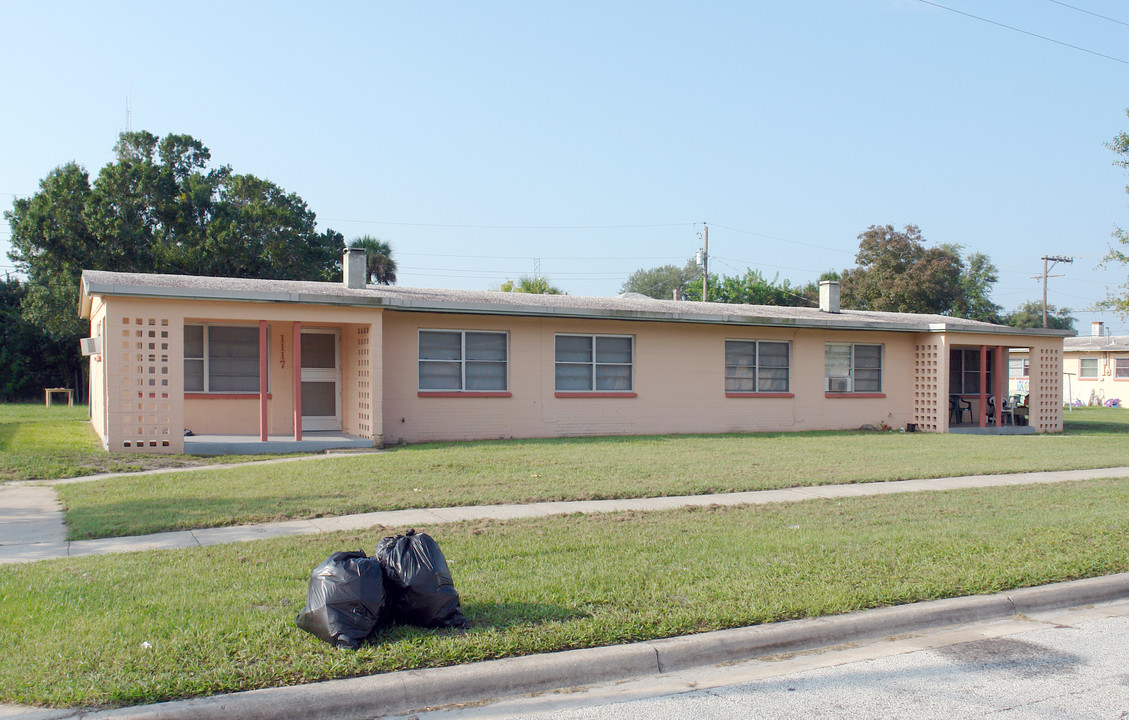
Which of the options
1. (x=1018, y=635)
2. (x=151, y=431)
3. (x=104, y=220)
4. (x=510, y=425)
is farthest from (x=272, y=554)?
(x=104, y=220)

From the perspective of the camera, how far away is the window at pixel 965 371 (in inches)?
968

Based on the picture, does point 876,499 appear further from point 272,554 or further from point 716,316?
point 716,316

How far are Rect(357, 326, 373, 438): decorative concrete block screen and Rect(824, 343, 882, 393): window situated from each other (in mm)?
11424

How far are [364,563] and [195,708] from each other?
126cm

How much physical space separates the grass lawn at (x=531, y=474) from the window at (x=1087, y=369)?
27866 mm

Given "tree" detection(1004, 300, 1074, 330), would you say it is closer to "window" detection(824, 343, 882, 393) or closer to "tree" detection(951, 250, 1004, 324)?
"tree" detection(951, 250, 1004, 324)

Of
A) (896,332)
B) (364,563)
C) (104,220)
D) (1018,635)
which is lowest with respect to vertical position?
(1018,635)

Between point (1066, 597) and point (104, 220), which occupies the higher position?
point (104, 220)

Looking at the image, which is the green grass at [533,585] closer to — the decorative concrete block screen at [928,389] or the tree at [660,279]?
the decorative concrete block screen at [928,389]

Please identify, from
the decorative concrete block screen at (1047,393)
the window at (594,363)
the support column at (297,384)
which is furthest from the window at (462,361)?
the decorative concrete block screen at (1047,393)

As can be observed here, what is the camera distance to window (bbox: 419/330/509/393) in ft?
57.4

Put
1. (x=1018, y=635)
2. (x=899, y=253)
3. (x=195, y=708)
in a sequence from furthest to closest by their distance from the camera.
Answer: (x=899, y=253) < (x=1018, y=635) < (x=195, y=708)

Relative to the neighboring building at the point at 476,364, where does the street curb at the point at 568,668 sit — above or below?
below

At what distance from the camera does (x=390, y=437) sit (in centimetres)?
1683
